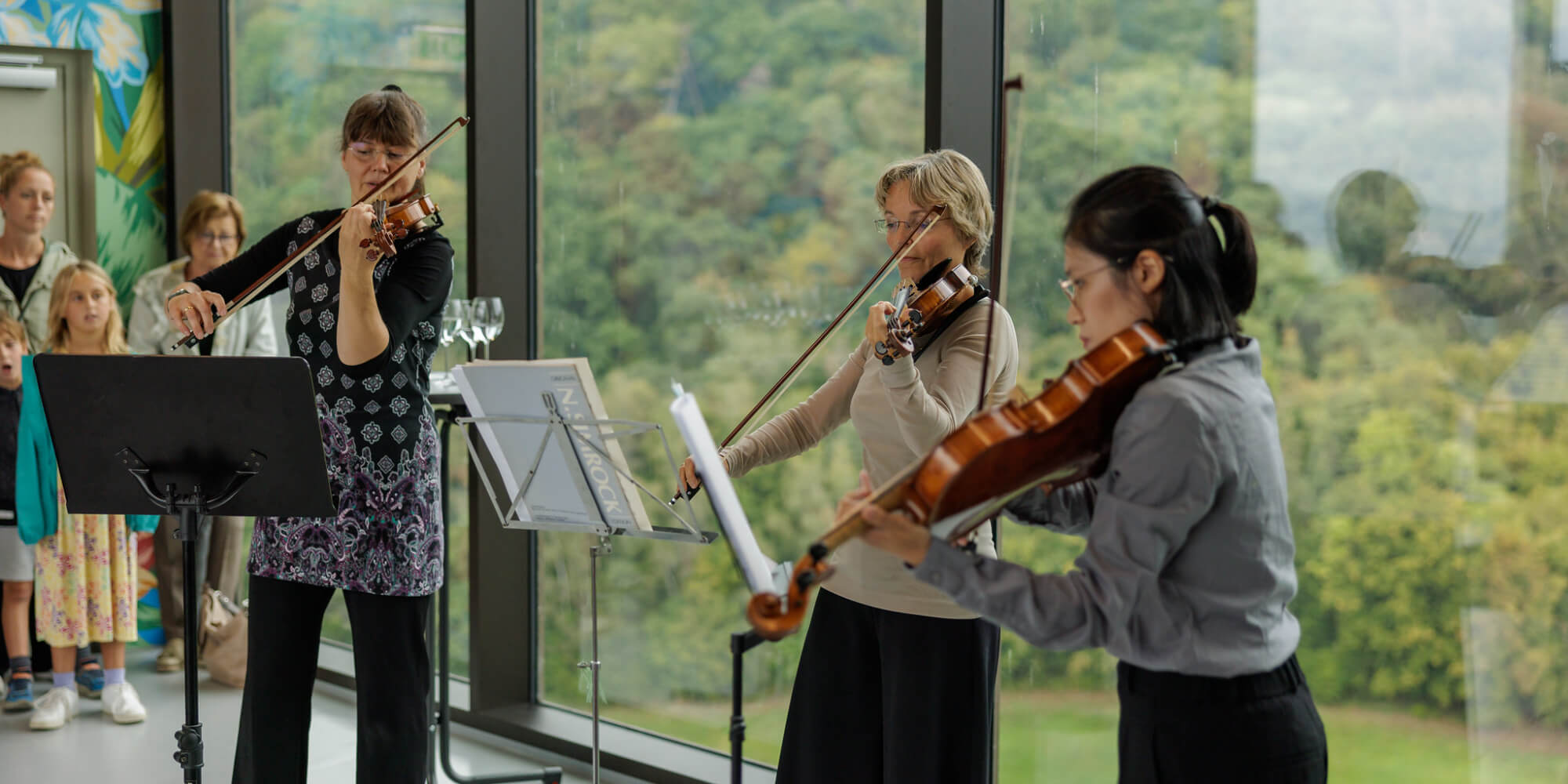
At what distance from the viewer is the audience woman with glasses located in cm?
423

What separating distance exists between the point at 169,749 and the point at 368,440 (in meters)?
1.88

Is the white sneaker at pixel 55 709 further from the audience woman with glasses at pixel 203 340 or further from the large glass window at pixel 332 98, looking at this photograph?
the large glass window at pixel 332 98

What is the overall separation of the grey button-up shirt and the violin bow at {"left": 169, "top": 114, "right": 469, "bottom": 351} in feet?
4.15

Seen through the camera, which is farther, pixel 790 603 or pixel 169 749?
pixel 169 749

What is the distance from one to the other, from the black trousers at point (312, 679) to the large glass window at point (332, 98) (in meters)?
1.29

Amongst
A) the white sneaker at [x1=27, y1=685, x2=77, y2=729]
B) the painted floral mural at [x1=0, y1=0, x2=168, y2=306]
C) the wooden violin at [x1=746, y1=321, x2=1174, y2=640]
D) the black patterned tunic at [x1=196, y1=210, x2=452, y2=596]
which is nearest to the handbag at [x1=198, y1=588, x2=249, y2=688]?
the white sneaker at [x1=27, y1=685, x2=77, y2=729]

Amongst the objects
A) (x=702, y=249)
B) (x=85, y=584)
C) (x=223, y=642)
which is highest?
(x=702, y=249)

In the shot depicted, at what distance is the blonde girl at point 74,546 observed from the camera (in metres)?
3.80

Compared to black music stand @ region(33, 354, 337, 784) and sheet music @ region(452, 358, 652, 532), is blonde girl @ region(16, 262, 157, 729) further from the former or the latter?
sheet music @ region(452, 358, 652, 532)

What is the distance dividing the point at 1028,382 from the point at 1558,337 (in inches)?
34.2

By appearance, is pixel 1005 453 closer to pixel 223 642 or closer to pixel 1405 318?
pixel 1405 318

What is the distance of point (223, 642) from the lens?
4.15m

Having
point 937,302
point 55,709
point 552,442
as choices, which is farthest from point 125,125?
point 937,302

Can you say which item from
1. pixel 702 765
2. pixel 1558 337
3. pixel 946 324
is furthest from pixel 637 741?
pixel 1558 337
